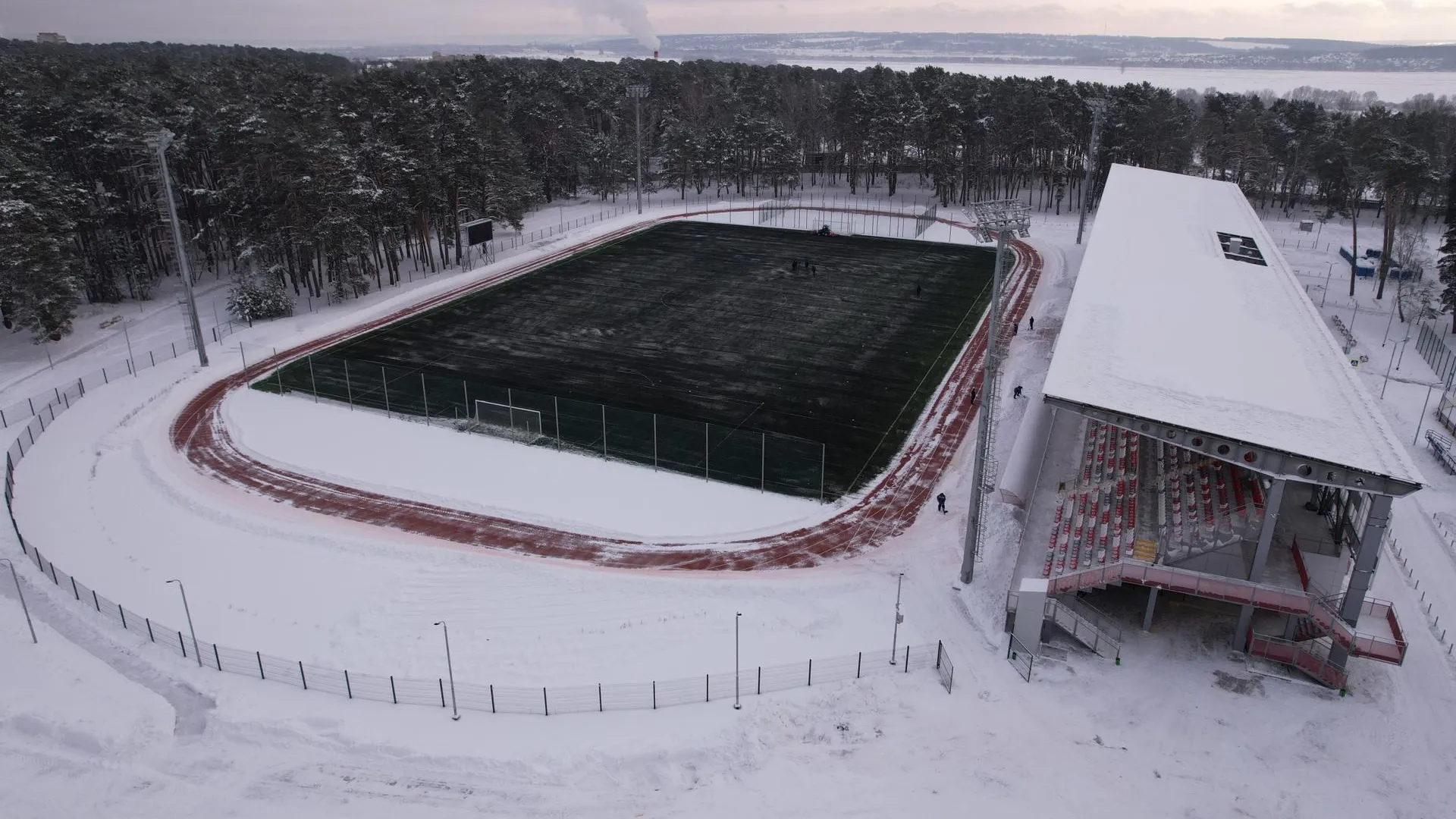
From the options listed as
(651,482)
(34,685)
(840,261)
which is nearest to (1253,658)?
(651,482)

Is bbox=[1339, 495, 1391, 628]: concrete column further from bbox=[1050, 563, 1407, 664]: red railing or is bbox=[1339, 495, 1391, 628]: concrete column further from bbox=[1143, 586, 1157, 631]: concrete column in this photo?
bbox=[1143, 586, 1157, 631]: concrete column

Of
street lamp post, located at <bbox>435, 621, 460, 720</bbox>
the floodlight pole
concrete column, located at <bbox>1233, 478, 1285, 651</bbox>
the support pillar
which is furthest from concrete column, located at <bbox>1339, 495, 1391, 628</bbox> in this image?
the floodlight pole

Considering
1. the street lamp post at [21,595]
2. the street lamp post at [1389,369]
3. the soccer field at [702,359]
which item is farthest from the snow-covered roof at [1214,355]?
the street lamp post at [21,595]

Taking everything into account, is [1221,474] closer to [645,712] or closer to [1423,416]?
[1423,416]

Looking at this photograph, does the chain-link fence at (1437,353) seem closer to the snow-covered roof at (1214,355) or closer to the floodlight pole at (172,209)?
the snow-covered roof at (1214,355)

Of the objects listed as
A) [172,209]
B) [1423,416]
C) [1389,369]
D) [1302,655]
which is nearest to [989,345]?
[1302,655]

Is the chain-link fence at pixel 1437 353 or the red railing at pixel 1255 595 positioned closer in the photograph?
the red railing at pixel 1255 595
